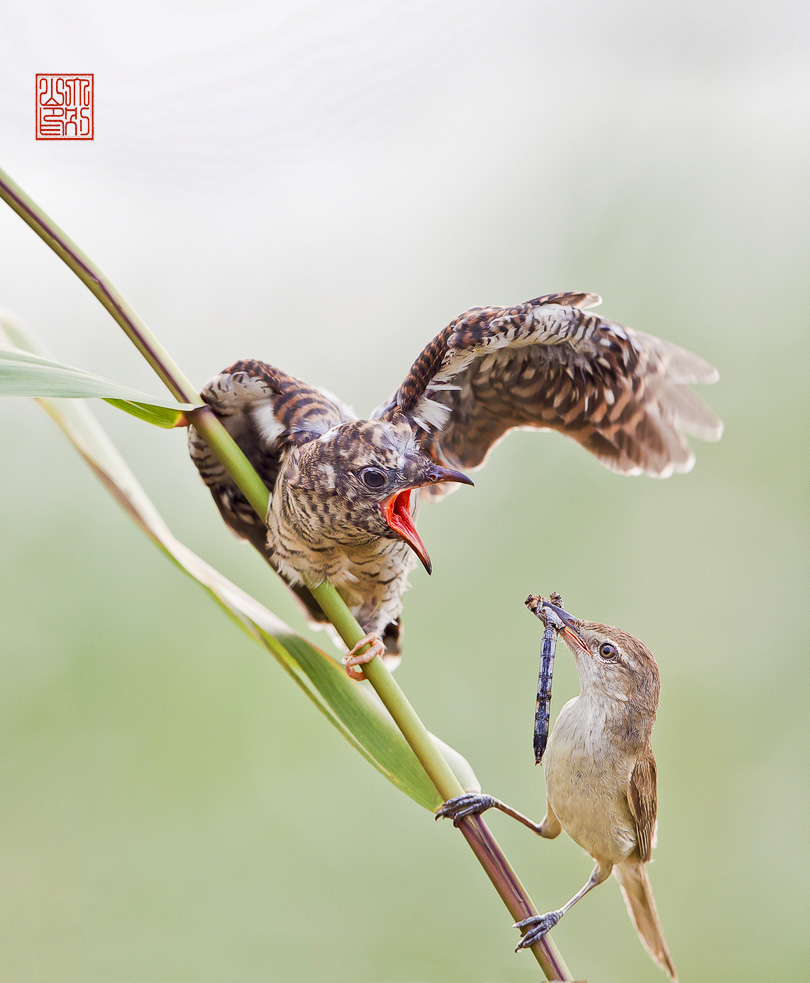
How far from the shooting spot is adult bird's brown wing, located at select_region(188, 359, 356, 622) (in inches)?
28.9

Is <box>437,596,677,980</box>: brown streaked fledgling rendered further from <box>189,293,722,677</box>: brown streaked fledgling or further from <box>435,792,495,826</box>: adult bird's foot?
<box>189,293,722,677</box>: brown streaked fledgling

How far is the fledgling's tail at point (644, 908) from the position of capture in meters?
0.54

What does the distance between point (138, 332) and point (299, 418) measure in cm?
25

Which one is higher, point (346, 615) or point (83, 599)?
point (83, 599)

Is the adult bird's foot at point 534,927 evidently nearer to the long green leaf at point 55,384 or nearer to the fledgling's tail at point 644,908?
the fledgling's tail at point 644,908

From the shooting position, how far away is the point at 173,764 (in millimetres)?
1478

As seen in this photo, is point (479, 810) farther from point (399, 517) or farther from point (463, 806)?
point (399, 517)

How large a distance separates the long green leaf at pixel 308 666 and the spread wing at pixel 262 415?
13cm

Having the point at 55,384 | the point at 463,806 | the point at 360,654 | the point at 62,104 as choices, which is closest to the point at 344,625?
the point at 360,654

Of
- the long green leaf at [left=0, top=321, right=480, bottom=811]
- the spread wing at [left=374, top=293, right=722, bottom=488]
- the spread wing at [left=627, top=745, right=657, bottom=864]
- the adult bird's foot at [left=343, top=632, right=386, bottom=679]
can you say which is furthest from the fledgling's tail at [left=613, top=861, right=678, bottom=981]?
the spread wing at [left=374, top=293, right=722, bottom=488]

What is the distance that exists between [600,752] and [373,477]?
0.89ft

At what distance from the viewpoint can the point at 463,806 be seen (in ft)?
1.64

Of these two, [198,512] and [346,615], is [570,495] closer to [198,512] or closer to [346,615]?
[198,512]

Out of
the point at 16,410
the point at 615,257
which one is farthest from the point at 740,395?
the point at 16,410
